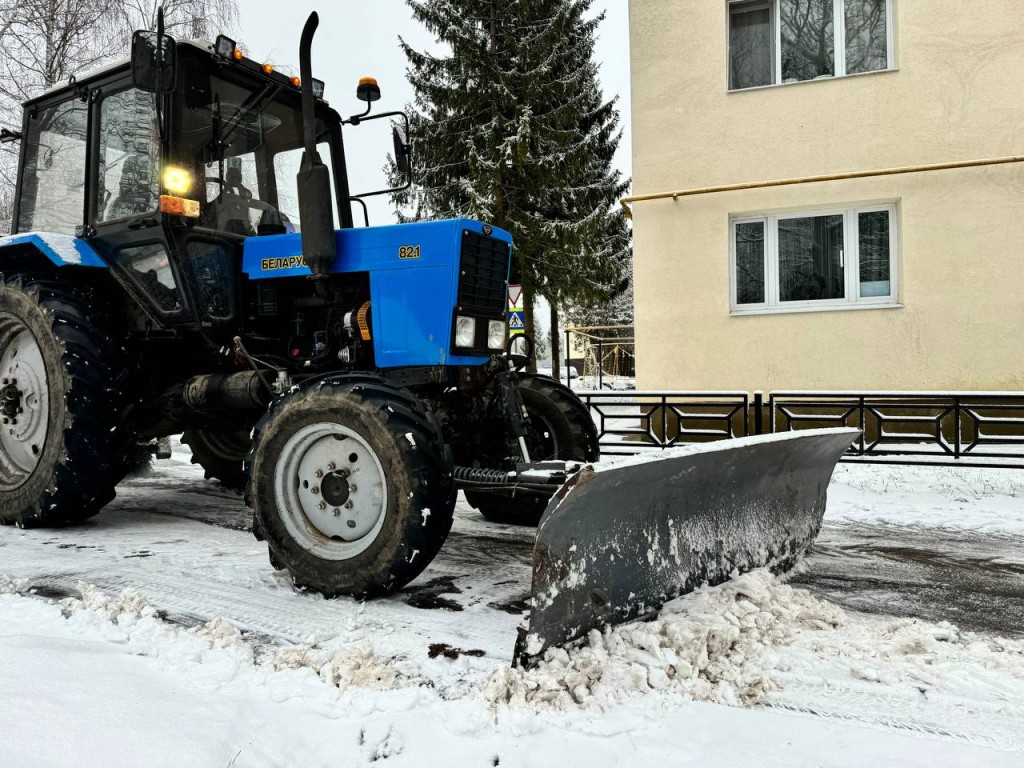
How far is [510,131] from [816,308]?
7712mm

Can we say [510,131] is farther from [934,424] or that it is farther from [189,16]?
[934,424]

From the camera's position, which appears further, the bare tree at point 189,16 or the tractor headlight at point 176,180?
the bare tree at point 189,16

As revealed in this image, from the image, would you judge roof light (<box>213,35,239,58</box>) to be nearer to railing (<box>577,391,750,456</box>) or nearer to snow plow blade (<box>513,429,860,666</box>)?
snow plow blade (<box>513,429,860,666</box>)

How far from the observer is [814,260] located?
25.8 ft

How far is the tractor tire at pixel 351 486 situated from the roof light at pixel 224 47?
2.03 m

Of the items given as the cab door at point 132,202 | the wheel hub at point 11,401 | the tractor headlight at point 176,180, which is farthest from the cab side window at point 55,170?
the wheel hub at point 11,401

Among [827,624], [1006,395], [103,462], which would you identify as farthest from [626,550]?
[1006,395]

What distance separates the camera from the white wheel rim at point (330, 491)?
3.22 m

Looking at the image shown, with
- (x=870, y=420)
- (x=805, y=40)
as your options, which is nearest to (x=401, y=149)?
(x=870, y=420)

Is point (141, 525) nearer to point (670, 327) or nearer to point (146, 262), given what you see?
point (146, 262)

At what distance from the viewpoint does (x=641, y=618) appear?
2.78 m

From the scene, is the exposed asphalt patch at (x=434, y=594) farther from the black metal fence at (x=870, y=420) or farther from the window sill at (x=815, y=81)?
the window sill at (x=815, y=81)

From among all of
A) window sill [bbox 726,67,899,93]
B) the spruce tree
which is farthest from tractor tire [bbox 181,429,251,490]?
the spruce tree

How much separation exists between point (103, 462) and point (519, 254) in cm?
1041
